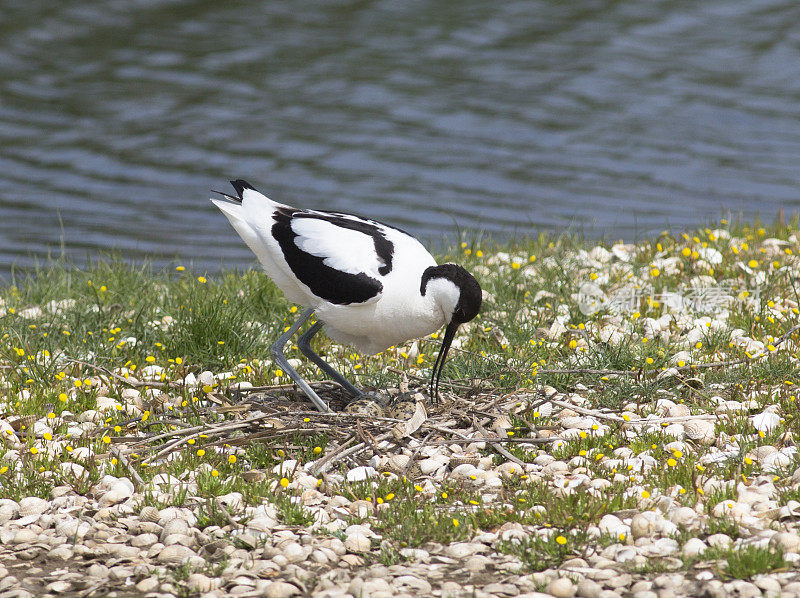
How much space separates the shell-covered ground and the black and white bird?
0.36 metres

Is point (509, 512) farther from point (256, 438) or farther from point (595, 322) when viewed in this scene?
point (595, 322)

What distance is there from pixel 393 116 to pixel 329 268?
27.7 feet

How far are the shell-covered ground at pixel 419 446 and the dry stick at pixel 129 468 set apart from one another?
0.4 inches

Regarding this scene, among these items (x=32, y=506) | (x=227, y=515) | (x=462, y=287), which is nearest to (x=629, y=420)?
(x=462, y=287)

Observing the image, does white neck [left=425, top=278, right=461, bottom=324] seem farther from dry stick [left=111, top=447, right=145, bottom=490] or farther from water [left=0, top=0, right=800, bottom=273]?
water [left=0, top=0, right=800, bottom=273]

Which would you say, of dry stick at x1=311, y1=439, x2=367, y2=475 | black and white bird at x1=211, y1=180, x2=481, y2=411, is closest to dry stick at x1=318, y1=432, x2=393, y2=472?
dry stick at x1=311, y1=439, x2=367, y2=475

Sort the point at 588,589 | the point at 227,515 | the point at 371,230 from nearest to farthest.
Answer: the point at 588,589 < the point at 227,515 < the point at 371,230

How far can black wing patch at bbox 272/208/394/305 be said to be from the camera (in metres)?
4.84

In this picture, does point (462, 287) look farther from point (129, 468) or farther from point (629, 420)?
point (129, 468)

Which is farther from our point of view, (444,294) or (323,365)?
(323,365)

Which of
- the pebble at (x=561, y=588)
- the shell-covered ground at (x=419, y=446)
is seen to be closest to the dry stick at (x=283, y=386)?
the shell-covered ground at (x=419, y=446)

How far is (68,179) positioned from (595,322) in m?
6.79

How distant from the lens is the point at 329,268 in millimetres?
4918

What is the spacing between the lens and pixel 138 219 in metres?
10.1
